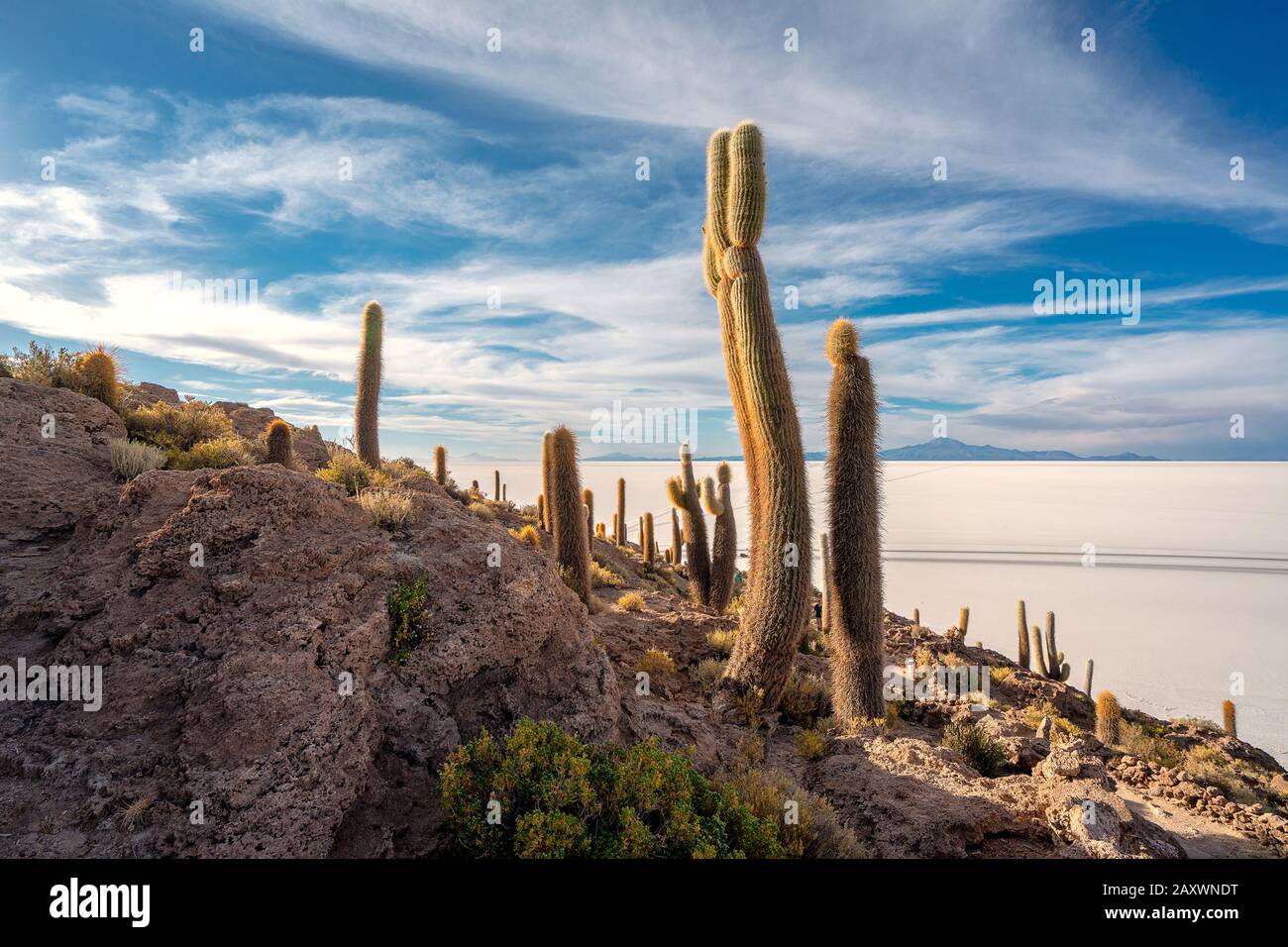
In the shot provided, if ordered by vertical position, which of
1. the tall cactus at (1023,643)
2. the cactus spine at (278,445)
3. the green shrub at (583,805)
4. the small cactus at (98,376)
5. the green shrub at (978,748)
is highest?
the small cactus at (98,376)

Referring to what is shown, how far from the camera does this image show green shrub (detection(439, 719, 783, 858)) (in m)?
3.54

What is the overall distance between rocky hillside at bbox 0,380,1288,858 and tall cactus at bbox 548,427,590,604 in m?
4.13

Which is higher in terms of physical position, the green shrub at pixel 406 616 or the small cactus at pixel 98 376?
the small cactus at pixel 98 376

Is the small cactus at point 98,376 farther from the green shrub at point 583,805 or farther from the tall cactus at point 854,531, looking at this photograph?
the tall cactus at point 854,531

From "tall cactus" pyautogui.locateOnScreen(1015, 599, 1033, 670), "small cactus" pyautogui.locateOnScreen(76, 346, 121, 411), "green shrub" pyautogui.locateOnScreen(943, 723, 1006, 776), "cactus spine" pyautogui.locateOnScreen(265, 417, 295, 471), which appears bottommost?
"tall cactus" pyautogui.locateOnScreen(1015, 599, 1033, 670)

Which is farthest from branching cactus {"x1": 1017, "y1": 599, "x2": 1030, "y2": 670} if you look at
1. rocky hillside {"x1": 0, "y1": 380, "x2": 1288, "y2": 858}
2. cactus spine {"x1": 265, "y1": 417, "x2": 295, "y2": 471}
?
cactus spine {"x1": 265, "y1": 417, "x2": 295, "y2": 471}

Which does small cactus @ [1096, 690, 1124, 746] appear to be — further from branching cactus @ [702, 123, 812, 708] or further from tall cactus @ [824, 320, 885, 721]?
branching cactus @ [702, 123, 812, 708]

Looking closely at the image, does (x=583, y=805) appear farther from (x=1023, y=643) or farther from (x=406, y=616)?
(x=1023, y=643)

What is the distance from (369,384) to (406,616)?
36.1 ft

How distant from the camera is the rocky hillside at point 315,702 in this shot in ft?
11.7

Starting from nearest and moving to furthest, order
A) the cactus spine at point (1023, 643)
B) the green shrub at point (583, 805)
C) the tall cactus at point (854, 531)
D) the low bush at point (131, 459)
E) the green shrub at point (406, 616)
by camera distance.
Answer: the green shrub at point (583, 805)
the green shrub at point (406, 616)
the low bush at point (131, 459)
the tall cactus at point (854, 531)
the cactus spine at point (1023, 643)

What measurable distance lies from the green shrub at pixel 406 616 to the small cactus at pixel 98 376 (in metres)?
6.45

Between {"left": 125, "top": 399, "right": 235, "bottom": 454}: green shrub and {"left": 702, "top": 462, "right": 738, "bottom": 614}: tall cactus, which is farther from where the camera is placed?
{"left": 702, "top": 462, "right": 738, "bottom": 614}: tall cactus

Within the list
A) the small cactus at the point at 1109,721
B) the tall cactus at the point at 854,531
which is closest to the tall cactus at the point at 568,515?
the tall cactus at the point at 854,531
